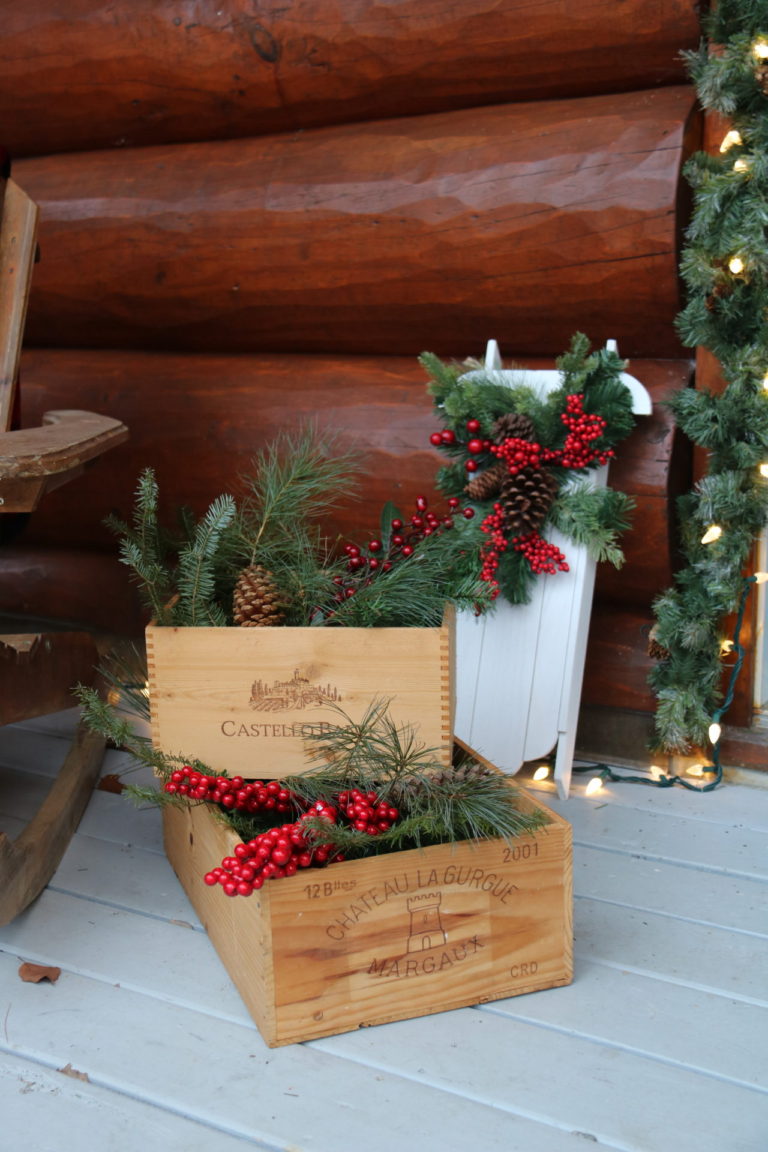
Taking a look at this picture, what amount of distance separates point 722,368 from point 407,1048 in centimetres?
139

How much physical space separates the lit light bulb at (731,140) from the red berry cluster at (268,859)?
57.0 inches

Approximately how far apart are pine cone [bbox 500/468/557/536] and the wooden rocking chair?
726 millimetres

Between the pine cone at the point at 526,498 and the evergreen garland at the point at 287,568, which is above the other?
the pine cone at the point at 526,498

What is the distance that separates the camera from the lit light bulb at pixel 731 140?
77.8 inches

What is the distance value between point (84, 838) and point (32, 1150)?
833 mm

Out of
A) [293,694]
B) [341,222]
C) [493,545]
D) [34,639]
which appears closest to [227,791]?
[293,694]

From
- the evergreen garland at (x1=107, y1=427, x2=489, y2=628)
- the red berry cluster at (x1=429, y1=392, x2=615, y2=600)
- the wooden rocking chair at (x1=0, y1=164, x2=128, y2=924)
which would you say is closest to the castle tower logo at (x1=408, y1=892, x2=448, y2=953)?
the evergreen garland at (x1=107, y1=427, x2=489, y2=628)

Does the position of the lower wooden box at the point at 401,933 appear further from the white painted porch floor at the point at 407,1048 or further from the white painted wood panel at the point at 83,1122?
the white painted wood panel at the point at 83,1122

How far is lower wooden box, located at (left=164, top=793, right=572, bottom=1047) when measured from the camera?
4.32 ft

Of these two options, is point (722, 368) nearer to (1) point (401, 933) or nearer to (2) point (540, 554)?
(2) point (540, 554)

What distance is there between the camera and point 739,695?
2248 millimetres

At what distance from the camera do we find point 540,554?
2.08 m

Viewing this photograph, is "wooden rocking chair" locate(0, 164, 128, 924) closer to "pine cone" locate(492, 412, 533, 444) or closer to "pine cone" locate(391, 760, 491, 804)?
"pine cone" locate(391, 760, 491, 804)

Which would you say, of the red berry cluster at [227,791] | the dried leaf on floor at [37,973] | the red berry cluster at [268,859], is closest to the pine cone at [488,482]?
the red berry cluster at [227,791]
